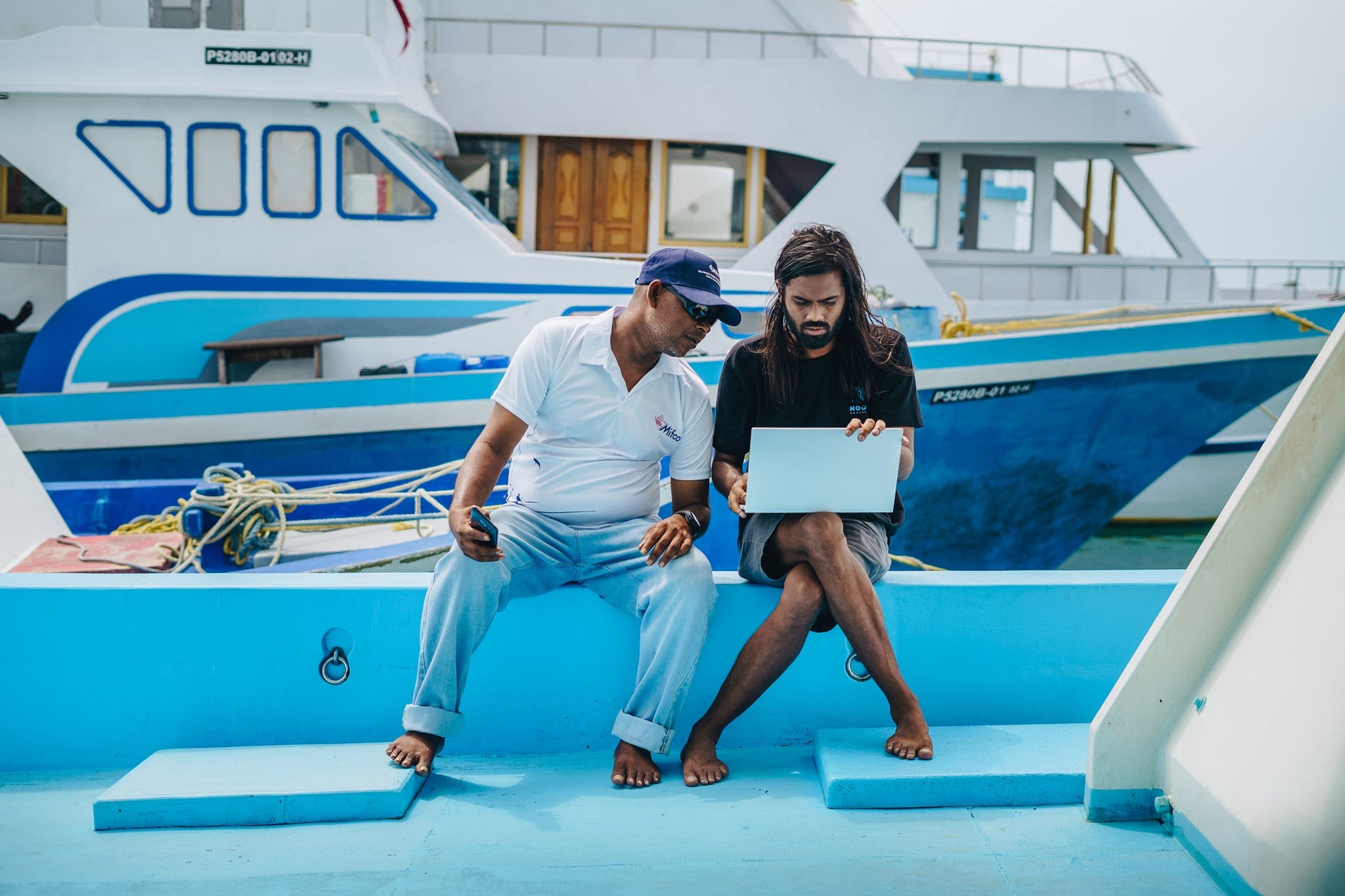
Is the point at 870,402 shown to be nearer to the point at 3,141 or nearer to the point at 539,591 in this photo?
the point at 539,591

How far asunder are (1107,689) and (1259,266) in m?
8.53

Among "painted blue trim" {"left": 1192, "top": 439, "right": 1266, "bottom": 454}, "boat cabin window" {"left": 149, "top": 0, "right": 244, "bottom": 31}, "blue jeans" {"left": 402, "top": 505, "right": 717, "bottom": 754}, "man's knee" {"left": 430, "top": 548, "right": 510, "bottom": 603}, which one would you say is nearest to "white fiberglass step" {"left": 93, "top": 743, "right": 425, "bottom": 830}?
"blue jeans" {"left": 402, "top": 505, "right": 717, "bottom": 754}

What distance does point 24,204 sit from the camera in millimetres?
7402

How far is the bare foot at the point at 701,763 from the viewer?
2.41 metres

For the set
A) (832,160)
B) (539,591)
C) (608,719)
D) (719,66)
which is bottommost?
(608,719)

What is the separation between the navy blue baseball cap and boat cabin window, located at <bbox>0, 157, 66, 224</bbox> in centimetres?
643

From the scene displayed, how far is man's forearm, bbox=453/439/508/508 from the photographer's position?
2.47 metres

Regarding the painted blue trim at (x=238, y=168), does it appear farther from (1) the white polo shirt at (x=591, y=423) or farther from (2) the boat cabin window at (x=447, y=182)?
(1) the white polo shirt at (x=591, y=423)

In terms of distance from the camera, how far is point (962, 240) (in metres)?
10.3

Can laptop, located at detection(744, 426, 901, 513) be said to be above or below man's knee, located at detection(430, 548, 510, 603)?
above

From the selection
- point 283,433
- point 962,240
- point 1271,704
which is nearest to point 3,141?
point 283,433

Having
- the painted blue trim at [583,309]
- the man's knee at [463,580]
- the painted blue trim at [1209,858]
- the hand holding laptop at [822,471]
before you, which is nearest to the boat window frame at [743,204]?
the painted blue trim at [583,309]

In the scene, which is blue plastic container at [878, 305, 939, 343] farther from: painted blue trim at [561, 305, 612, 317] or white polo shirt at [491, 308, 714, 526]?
white polo shirt at [491, 308, 714, 526]

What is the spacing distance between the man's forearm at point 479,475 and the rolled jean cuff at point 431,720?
46cm
